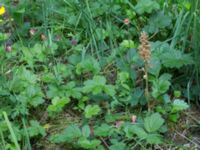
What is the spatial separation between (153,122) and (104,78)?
0.31m

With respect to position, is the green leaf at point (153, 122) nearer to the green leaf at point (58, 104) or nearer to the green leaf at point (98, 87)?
the green leaf at point (98, 87)

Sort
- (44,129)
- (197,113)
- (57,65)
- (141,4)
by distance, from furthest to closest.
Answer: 1. (141,4)
2. (57,65)
3. (197,113)
4. (44,129)

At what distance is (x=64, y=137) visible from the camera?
1.90 metres

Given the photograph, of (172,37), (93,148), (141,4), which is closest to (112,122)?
(93,148)

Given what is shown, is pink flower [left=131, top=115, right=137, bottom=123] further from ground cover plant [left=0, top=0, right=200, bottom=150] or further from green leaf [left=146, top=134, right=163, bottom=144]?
green leaf [left=146, top=134, right=163, bottom=144]

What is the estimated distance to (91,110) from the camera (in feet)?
6.61

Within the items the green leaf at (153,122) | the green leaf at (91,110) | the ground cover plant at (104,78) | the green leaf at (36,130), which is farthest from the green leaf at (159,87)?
the green leaf at (36,130)

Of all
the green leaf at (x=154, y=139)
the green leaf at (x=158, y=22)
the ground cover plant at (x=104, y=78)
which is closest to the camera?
the green leaf at (x=154, y=139)

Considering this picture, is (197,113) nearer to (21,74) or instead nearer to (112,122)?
(112,122)

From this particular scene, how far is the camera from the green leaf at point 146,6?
243 cm

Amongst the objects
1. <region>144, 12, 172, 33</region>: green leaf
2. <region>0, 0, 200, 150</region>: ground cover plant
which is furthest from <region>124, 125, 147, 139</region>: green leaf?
<region>144, 12, 172, 33</region>: green leaf

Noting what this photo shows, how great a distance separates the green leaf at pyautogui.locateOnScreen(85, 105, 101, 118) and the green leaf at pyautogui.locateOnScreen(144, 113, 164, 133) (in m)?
0.21

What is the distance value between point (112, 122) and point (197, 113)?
391 mm

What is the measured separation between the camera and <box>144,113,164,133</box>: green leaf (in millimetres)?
1894
